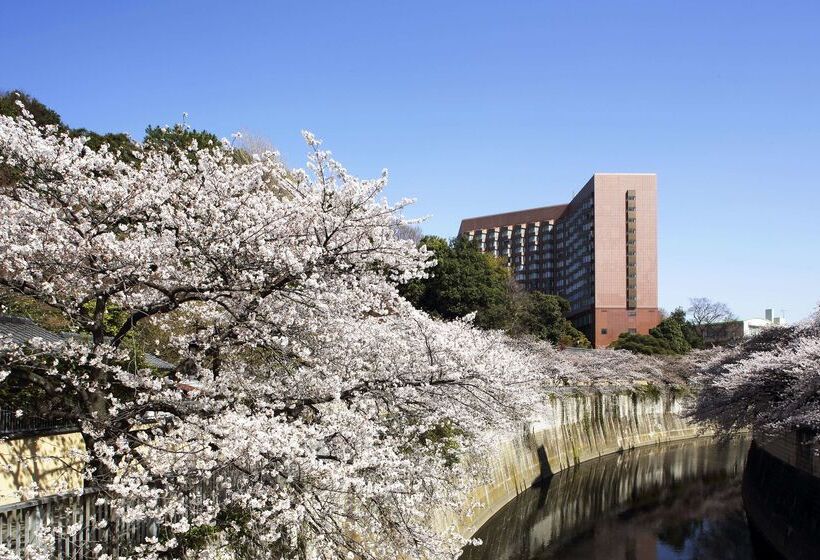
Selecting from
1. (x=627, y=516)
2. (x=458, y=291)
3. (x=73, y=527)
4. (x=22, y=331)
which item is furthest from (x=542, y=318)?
(x=73, y=527)

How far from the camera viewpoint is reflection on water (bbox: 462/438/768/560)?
21141 millimetres

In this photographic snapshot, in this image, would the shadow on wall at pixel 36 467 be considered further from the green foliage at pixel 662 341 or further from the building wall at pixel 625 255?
the building wall at pixel 625 255

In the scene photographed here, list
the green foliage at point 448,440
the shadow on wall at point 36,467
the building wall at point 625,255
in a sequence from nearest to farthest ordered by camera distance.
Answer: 1. the shadow on wall at point 36,467
2. the green foliage at point 448,440
3. the building wall at point 625,255

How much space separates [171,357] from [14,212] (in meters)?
7.12

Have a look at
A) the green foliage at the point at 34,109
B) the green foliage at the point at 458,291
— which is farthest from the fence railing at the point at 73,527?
the green foliage at the point at 458,291

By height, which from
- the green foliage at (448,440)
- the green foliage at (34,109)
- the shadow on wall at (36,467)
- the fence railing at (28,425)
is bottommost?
the green foliage at (448,440)

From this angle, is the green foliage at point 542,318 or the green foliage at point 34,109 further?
the green foliage at point 542,318

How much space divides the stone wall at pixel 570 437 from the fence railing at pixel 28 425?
10774 millimetres

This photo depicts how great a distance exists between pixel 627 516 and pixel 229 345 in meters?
22.0

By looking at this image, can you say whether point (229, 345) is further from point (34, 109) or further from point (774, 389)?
point (34, 109)

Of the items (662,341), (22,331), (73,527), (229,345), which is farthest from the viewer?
(662,341)

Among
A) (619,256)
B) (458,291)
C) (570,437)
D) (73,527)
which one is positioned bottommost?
(570,437)

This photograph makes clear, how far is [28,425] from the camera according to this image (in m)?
9.17

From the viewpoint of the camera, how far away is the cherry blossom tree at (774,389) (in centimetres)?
1791
